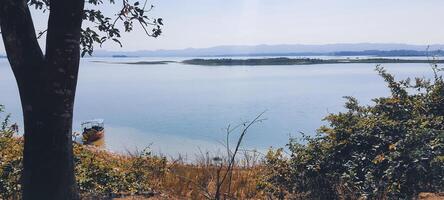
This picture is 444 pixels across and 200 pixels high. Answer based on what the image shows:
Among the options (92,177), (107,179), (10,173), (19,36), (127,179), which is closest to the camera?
(19,36)

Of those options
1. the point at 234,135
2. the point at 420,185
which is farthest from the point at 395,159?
the point at 234,135

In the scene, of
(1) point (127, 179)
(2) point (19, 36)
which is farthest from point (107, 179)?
(2) point (19, 36)

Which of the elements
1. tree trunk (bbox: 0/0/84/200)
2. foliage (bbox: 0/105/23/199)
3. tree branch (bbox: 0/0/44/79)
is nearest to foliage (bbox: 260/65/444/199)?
tree trunk (bbox: 0/0/84/200)

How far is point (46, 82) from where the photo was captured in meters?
4.40

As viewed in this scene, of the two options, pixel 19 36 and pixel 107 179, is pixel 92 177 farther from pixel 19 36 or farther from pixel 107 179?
pixel 19 36

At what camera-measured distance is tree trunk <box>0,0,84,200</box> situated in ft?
14.3

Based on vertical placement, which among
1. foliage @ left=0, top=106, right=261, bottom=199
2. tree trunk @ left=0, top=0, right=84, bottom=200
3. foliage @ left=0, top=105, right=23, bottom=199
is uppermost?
tree trunk @ left=0, top=0, right=84, bottom=200

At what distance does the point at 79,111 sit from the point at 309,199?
55.5m

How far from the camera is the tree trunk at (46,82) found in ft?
14.3

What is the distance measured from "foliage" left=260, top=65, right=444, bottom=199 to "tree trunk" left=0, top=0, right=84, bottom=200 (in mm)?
2929

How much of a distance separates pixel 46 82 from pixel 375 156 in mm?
4091

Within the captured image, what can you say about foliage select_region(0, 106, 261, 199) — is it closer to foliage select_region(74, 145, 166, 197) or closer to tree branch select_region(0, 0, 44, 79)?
foliage select_region(74, 145, 166, 197)

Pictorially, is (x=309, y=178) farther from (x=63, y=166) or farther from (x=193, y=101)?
(x=193, y=101)

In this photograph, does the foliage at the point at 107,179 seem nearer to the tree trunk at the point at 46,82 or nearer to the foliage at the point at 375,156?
the tree trunk at the point at 46,82
